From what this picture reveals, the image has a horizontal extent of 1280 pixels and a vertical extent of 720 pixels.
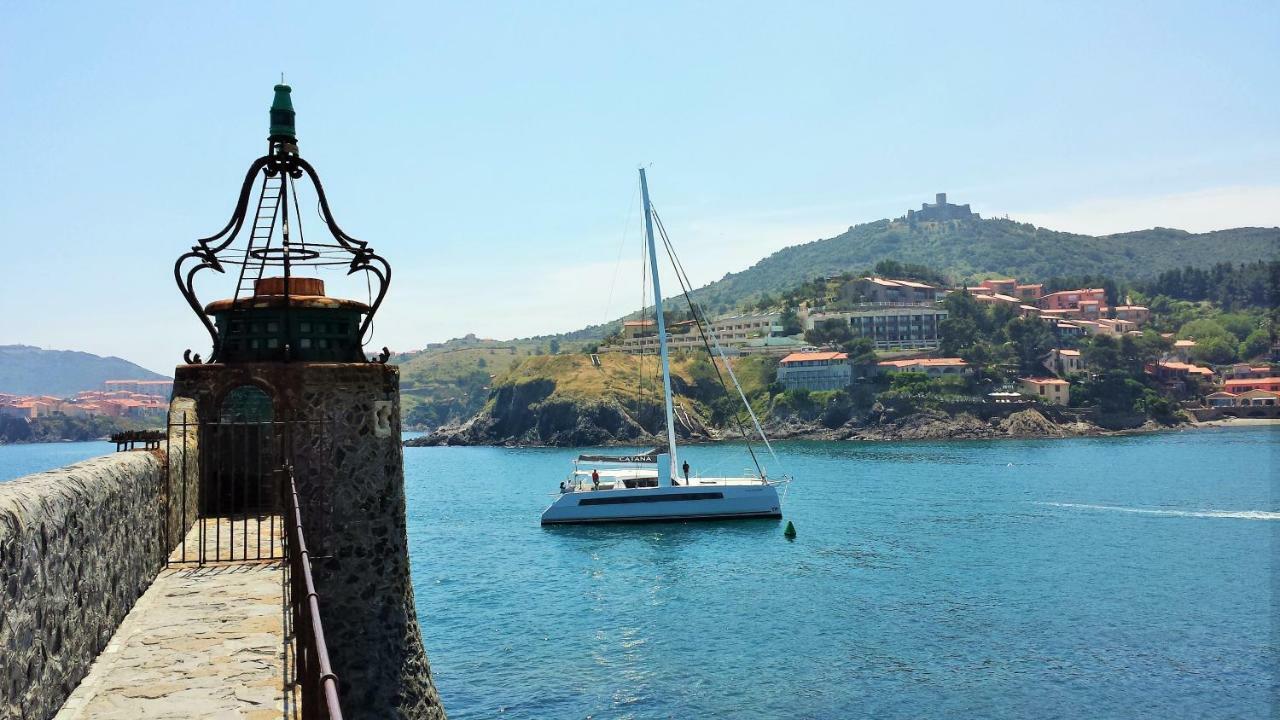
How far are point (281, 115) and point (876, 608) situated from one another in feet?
90.6

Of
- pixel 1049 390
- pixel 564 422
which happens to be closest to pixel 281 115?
pixel 564 422

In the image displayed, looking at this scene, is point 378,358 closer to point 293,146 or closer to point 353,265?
point 353,265

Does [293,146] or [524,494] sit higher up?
[293,146]

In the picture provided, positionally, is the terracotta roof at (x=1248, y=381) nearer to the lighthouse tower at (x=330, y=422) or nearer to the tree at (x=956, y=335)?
the tree at (x=956, y=335)

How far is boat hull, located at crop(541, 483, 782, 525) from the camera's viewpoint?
5428 centimetres

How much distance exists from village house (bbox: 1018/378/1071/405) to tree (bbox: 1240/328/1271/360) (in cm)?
5735

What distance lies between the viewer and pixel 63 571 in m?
6.75

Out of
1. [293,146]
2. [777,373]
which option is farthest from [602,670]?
[777,373]

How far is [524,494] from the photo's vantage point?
79812 millimetres

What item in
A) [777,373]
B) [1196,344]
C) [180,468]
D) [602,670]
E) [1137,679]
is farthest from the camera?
[1196,344]

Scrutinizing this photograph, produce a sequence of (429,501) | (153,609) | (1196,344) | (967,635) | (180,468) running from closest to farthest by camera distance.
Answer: (153,609) < (180,468) < (967,635) < (429,501) < (1196,344)

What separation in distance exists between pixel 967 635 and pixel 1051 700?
255 inches

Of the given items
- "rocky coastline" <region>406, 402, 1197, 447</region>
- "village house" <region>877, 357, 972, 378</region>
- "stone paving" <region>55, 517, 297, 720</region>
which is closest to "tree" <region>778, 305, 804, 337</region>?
Answer: "village house" <region>877, 357, 972, 378</region>

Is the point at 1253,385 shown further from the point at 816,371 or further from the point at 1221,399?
the point at 816,371
